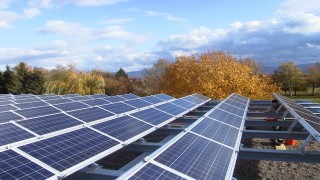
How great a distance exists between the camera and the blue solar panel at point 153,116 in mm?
11142

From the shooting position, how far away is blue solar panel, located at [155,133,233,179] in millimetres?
5840

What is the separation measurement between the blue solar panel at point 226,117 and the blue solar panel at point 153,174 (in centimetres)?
581

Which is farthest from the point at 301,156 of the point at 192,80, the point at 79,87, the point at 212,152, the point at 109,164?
the point at 79,87

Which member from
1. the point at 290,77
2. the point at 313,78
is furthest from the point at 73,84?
the point at 313,78

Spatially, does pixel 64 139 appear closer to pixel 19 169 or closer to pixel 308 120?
pixel 19 169

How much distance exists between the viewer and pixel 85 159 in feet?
21.6

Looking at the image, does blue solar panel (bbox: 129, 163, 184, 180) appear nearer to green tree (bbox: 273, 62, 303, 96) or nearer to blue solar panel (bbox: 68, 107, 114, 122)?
blue solar panel (bbox: 68, 107, 114, 122)

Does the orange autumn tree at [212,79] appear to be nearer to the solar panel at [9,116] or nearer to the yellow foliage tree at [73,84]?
the yellow foliage tree at [73,84]

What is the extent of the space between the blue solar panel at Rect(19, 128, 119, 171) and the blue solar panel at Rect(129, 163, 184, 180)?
163cm

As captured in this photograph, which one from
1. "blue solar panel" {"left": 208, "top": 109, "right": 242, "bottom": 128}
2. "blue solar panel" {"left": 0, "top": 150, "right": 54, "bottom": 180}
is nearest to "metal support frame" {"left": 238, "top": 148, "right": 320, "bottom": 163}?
"blue solar panel" {"left": 208, "top": 109, "right": 242, "bottom": 128}

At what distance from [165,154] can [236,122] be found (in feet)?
19.2

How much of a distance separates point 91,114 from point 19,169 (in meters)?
5.78

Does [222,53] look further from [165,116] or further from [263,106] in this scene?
[165,116]

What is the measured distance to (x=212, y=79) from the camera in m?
→ 30.1
